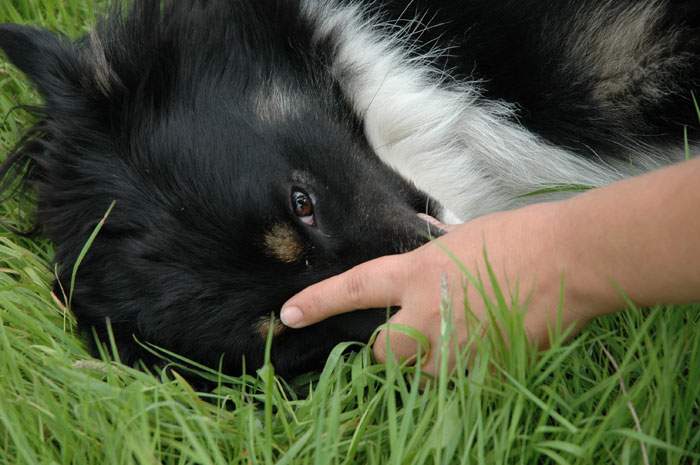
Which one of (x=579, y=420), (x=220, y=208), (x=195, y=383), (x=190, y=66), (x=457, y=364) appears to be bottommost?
(x=195, y=383)

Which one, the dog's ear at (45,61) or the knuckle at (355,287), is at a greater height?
the dog's ear at (45,61)

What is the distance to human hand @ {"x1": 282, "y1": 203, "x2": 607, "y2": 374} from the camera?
218cm

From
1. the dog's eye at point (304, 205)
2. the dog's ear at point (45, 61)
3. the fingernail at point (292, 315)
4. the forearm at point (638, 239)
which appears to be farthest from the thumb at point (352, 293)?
the dog's ear at point (45, 61)

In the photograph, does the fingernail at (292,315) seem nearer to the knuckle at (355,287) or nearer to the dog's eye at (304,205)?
the knuckle at (355,287)

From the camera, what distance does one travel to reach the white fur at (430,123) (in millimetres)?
3260

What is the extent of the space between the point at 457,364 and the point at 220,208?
1018 mm

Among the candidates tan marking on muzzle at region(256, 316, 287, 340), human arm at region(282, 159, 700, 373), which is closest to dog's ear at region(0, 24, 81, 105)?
tan marking on muzzle at region(256, 316, 287, 340)

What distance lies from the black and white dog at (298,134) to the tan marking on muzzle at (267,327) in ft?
0.04

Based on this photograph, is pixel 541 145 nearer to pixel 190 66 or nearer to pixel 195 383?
pixel 190 66

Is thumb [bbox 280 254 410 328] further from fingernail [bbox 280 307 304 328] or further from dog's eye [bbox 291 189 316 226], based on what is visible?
dog's eye [bbox 291 189 316 226]

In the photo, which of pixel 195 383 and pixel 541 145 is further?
pixel 541 145

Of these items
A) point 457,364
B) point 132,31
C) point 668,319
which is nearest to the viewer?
point 457,364

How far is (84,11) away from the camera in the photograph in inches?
172

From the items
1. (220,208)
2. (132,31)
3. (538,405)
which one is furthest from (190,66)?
(538,405)
